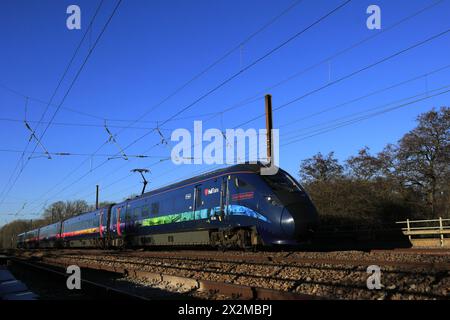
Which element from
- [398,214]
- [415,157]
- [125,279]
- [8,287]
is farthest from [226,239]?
[415,157]

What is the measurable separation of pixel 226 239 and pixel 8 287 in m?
8.78

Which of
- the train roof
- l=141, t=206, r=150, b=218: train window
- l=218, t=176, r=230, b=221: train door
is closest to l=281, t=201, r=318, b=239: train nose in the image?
the train roof

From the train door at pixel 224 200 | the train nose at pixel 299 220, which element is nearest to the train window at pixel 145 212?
the train door at pixel 224 200

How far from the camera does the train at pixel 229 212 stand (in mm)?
14688

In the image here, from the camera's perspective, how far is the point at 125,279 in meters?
12.6

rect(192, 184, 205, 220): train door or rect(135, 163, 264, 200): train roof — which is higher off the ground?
rect(135, 163, 264, 200): train roof

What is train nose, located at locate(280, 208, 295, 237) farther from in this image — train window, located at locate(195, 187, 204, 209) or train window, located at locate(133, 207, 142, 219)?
train window, located at locate(133, 207, 142, 219)

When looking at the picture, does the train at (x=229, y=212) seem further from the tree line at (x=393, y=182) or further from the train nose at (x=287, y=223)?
the tree line at (x=393, y=182)

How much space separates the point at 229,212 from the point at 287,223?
2.62 m

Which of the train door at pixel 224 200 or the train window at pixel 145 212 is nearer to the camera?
the train door at pixel 224 200

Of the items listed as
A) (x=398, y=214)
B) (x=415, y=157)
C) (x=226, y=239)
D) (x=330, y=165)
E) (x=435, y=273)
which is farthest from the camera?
(x=330, y=165)

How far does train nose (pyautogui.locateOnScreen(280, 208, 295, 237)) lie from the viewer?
14.3 meters
